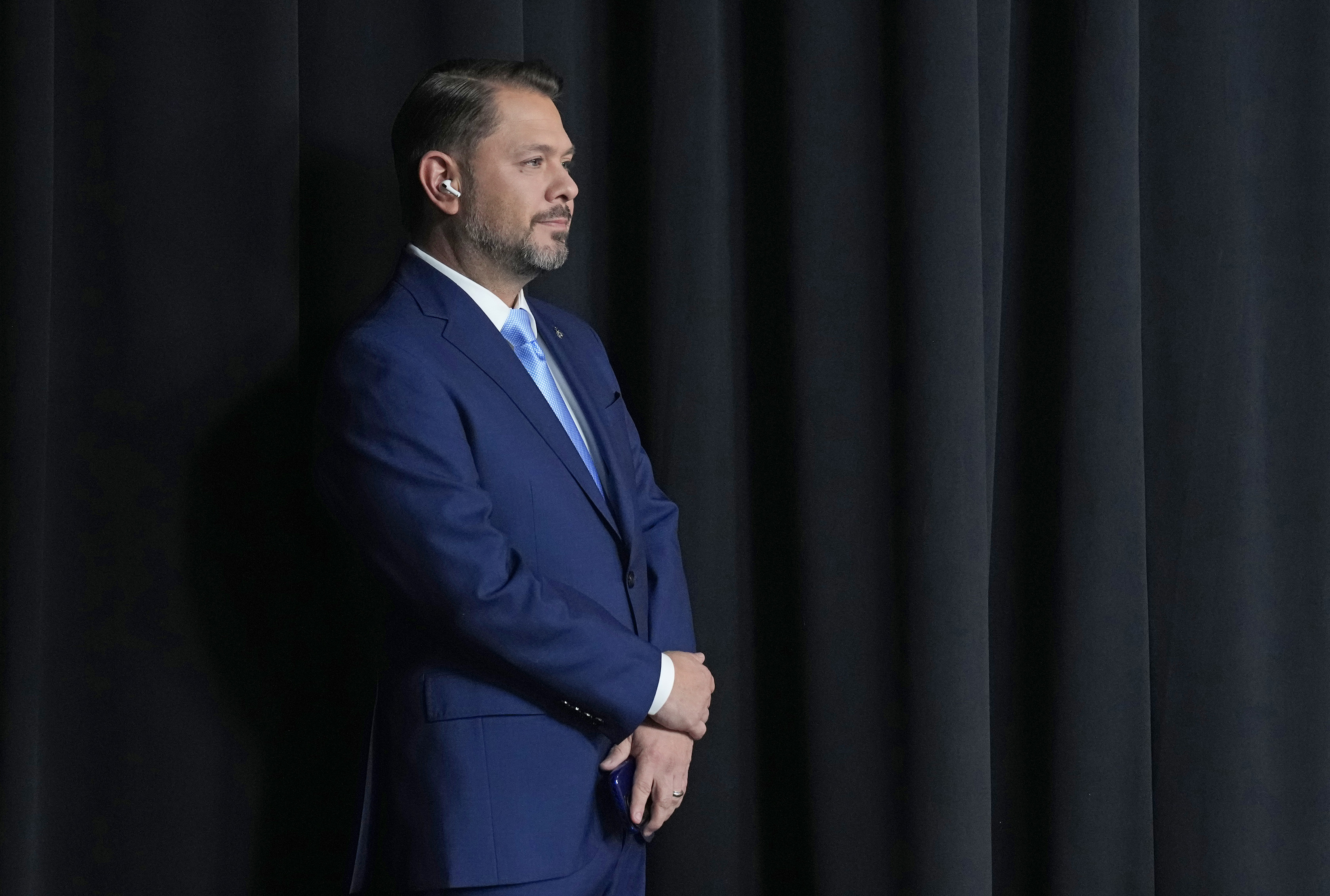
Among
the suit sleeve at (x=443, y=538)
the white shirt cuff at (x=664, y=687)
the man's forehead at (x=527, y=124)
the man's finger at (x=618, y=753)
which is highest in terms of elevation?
the man's forehead at (x=527, y=124)

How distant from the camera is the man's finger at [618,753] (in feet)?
4.03

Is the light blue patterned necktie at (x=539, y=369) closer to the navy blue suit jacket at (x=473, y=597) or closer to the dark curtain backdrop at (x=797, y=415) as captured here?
the navy blue suit jacket at (x=473, y=597)

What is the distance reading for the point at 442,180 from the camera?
1.32 m

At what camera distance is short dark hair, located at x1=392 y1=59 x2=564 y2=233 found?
1.32 meters

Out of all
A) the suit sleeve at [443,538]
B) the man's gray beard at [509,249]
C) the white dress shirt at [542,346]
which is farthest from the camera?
the man's gray beard at [509,249]

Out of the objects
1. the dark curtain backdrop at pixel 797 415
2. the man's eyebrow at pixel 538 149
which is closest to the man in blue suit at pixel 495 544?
the man's eyebrow at pixel 538 149

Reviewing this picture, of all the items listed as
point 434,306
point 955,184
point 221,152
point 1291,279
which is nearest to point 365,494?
point 434,306

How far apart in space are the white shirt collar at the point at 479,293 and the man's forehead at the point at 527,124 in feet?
0.53

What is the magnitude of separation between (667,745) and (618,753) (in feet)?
0.18

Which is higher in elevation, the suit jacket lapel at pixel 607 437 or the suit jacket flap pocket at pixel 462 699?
the suit jacket lapel at pixel 607 437

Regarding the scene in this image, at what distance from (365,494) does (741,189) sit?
0.97 meters

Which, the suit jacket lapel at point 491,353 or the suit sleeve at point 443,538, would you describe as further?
the suit jacket lapel at point 491,353

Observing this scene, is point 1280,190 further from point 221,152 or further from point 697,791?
point 221,152

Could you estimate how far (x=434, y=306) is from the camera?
1222 mm
